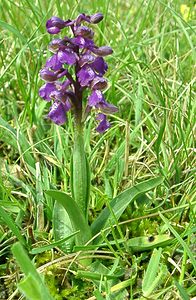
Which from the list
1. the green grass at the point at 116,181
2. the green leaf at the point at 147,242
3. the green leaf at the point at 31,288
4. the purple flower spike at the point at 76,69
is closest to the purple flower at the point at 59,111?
the purple flower spike at the point at 76,69

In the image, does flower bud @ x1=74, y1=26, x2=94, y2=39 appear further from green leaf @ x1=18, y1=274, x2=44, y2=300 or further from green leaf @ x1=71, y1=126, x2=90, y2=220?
green leaf @ x1=18, y1=274, x2=44, y2=300

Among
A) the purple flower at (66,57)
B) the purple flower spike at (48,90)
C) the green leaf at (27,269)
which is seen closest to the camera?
the green leaf at (27,269)

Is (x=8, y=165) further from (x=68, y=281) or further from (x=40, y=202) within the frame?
(x=68, y=281)

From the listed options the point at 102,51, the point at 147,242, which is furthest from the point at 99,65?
the point at 147,242

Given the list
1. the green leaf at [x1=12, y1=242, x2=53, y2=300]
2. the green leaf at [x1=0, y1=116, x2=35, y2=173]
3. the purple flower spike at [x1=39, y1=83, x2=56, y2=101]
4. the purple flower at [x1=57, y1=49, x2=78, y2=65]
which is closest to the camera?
the green leaf at [x1=12, y1=242, x2=53, y2=300]

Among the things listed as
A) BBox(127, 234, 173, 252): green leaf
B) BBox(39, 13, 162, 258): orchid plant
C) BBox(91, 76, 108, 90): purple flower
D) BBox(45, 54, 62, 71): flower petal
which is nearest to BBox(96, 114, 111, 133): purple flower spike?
BBox(39, 13, 162, 258): orchid plant

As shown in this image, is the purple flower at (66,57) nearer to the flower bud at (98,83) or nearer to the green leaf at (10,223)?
the flower bud at (98,83)

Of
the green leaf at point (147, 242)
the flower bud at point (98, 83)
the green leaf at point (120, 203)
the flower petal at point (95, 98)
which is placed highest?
the flower bud at point (98, 83)
